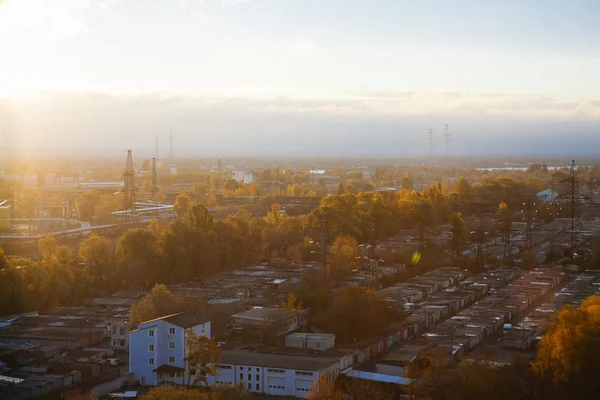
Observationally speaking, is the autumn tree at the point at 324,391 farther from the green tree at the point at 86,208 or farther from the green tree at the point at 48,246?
the green tree at the point at 86,208

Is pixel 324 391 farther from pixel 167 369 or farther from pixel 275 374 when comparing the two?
pixel 167 369

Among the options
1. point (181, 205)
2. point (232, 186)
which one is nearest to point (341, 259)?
point (181, 205)

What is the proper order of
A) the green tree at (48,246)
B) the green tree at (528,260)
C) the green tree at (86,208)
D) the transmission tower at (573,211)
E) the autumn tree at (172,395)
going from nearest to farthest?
the autumn tree at (172,395) < the green tree at (48,246) < the green tree at (528,260) < the transmission tower at (573,211) < the green tree at (86,208)

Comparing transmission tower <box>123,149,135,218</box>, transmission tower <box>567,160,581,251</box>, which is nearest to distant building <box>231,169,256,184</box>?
transmission tower <box>567,160,581,251</box>

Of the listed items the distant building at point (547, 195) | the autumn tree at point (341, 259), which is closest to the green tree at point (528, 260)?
the autumn tree at point (341, 259)

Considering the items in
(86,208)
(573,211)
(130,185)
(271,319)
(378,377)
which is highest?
(130,185)

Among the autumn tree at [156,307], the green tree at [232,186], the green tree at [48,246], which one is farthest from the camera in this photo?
the green tree at [232,186]
